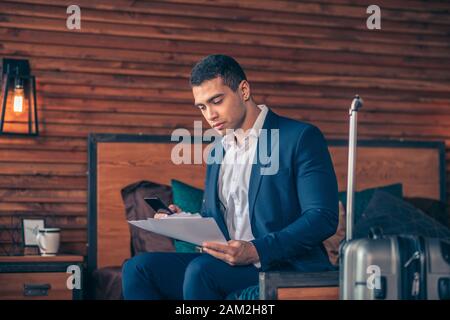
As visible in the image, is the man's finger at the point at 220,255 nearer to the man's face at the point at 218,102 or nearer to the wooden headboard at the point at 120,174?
the man's face at the point at 218,102

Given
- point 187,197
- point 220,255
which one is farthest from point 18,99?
point 220,255

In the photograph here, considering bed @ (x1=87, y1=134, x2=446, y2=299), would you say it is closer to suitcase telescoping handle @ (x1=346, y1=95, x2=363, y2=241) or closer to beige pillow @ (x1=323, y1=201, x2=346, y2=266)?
beige pillow @ (x1=323, y1=201, x2=346, y2=266)

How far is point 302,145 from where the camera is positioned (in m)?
3.33

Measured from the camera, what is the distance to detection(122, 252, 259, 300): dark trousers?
3152mm

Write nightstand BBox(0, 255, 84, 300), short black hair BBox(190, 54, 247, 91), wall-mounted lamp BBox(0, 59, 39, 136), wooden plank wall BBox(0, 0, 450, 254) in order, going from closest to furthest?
short black hair BBox(190, 54, 247, 91), nightstand BBox(0, 255, 84, 300), wall-mounted lamp BBox(0, 59, 39, 136), wooden plank wall BBox(0, 0, 450, 254)

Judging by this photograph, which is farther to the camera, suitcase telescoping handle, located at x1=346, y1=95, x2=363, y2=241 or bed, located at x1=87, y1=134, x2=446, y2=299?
bed, located at x1=87, y1=134, x2=446, y2=299

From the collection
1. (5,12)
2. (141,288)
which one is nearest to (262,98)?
(5,12)

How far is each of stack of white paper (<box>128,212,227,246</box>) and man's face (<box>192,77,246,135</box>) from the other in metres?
0.53

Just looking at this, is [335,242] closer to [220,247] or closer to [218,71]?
[218,71]

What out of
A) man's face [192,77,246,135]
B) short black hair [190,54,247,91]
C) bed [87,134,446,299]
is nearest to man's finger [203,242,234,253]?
man's face [192,77,246,135]

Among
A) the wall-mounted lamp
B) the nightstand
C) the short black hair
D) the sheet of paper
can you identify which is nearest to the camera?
the sheet of paper

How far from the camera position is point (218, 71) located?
349cm

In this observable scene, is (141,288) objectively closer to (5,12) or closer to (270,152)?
(270,152)

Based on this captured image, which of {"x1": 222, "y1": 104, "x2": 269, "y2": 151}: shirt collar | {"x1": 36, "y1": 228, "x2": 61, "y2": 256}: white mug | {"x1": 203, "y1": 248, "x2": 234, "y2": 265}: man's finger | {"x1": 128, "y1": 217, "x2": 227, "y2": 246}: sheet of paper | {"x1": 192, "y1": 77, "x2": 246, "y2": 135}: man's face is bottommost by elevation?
{"x1": 36, "y1": 228, "x2": 61, "y2": 256}: white mug
